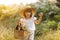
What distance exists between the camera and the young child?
4.78 feet

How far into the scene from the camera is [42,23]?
1.47 metres

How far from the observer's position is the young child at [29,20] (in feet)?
4.78

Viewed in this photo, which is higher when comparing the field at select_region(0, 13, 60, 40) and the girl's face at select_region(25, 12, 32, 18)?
the girl's face at select_region(25, 12, 32, 18)

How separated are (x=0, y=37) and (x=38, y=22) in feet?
0.91

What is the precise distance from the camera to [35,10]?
1484mm

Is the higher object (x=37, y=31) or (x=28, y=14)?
(x=28, y=14)

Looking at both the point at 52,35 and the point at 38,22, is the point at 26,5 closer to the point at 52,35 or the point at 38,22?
the point at 38,22

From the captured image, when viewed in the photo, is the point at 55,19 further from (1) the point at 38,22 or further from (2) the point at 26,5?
(2) the point at 26,5

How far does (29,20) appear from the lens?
1462 millimetres

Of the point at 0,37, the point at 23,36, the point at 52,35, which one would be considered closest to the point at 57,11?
the point at 52,35

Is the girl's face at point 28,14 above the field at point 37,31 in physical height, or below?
above

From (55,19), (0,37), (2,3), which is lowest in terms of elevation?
(0,37)

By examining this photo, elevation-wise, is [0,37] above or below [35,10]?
below

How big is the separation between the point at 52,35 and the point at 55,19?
0.12 m
